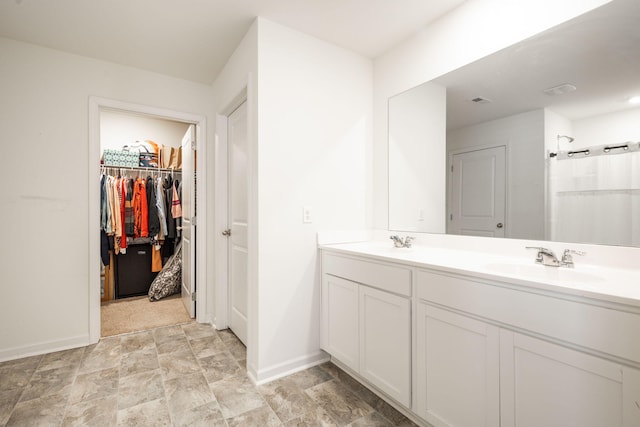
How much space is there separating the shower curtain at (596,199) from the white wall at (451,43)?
0.69m

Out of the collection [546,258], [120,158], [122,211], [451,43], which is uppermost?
[451,43]

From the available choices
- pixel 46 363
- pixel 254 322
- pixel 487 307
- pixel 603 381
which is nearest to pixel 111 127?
pixel 46 363

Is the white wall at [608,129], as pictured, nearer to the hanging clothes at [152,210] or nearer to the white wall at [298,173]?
the white wall at [298,173]

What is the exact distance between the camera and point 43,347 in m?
2.36

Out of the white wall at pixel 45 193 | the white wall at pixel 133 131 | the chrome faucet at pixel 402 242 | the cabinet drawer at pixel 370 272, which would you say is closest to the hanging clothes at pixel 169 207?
the white wall at pixel 133 131

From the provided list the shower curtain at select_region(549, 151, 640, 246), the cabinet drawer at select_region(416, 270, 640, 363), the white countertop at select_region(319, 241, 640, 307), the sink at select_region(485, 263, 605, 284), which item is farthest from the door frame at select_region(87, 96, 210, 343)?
the shower curtain at select_region(549, 151, 640, 246)

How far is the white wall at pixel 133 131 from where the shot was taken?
3.97 m

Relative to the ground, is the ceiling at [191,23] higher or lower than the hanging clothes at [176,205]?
higher

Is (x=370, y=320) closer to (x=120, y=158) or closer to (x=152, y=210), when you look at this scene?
(x=152, y=210)

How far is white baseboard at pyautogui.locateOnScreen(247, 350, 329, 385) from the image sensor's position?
195 centimetres

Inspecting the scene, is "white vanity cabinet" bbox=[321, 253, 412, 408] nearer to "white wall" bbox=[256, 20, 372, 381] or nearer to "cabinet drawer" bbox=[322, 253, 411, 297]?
"cabinet drawer" bbox=[322, 253, 411, 297]

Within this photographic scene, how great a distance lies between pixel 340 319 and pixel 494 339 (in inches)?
39.7

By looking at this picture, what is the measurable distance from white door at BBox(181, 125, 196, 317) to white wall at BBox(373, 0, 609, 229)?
1833mm

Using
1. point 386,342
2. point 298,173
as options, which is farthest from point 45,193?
point 386,342
